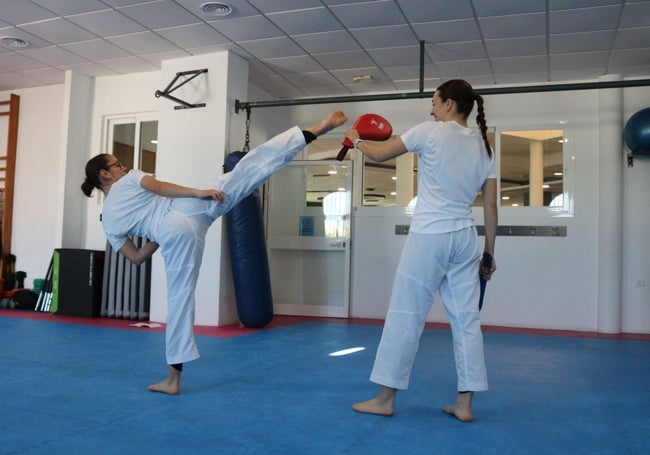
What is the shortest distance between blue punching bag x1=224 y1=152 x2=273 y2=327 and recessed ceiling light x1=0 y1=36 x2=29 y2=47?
8.26 ft

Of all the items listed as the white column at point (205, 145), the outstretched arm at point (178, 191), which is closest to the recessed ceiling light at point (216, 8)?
the white column at point (205, 145)

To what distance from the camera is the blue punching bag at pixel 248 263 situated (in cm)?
579

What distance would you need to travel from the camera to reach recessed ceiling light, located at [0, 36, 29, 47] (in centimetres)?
592

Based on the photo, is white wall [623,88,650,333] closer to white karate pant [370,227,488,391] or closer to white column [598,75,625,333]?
white column [598,75,625,333]

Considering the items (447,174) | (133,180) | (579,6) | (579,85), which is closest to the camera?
(447,174)

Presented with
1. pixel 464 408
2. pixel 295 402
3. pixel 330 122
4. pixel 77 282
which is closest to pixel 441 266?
pixel 464 408

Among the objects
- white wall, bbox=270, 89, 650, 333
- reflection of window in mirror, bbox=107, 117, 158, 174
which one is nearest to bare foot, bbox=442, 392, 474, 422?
white wall, bbox=270, 89, 650, 333

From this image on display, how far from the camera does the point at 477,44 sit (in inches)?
223

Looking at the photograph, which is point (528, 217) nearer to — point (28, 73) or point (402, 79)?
point (402, 79)

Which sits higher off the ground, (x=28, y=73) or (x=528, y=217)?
(x=28, y=73)

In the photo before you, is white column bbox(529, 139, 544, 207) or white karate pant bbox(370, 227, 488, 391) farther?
Result: white column bbox(529, 139, 544, 207)

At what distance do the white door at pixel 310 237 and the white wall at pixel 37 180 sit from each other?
9.45 ft

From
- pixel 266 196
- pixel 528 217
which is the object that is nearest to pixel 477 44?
pixel 528 217

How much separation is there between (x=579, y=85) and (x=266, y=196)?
3780 millimetres
